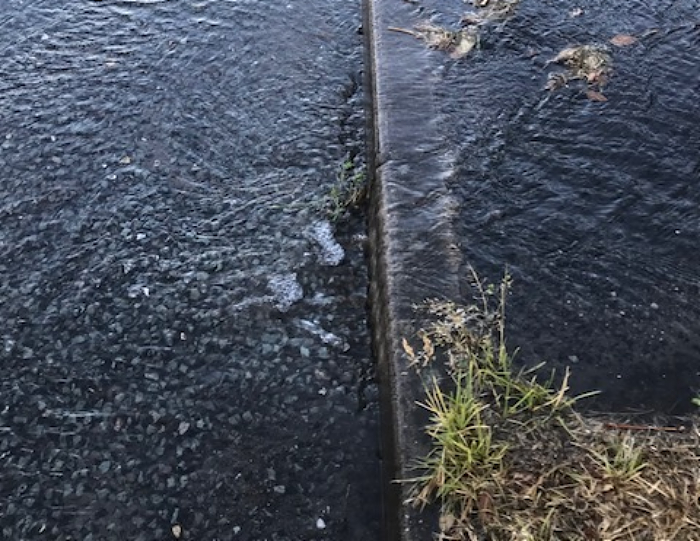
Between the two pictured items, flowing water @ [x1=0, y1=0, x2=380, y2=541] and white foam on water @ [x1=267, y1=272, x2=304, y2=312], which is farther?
white foam on water @ [x1=267, y1=272, x2=304, y2=312]

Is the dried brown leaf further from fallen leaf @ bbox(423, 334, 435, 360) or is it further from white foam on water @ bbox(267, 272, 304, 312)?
white foam on water @ bbox(267, 272, 304, 312)

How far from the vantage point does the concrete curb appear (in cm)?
222

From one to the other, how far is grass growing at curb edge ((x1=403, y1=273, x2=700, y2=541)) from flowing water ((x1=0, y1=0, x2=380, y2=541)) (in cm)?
36

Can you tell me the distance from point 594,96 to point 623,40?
498mm

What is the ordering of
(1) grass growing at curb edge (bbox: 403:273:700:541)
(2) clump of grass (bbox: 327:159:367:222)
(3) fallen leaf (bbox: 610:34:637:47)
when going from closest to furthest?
(1) grass growing at curb edge (bbox: 403:273:700:541) → (2) clump of grass (bbox: 327:159:367:222) → (3) fallen leaf (bbox: 610:34:637:47)

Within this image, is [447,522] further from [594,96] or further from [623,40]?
[623,40]

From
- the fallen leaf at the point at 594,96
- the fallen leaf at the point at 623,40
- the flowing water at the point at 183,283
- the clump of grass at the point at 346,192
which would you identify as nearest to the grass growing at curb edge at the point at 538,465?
the flowing water at the point at 183,283

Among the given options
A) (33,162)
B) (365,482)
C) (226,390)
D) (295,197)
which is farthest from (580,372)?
(33,162)

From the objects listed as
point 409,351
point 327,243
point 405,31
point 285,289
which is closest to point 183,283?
point 285,289

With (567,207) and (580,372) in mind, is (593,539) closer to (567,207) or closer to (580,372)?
(580,372)

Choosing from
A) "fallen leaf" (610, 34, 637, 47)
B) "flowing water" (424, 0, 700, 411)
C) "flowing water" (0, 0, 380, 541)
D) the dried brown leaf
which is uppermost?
"fallen leaf" (610, 34, 637, 47)

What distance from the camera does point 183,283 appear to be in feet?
9.73

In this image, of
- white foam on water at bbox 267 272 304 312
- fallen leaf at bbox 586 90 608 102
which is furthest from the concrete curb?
fallen leaf at bbox 586 90 608 102

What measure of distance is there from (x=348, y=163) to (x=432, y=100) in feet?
1.49
